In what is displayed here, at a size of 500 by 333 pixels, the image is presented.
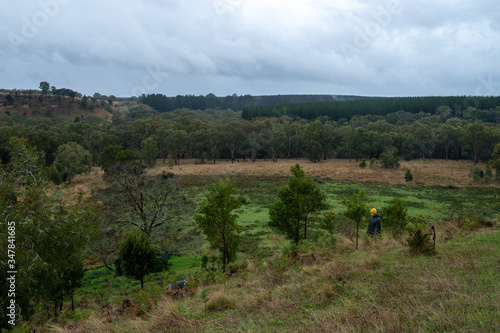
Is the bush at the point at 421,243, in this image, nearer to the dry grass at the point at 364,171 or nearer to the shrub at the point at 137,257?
the shrub at the point at 137,257

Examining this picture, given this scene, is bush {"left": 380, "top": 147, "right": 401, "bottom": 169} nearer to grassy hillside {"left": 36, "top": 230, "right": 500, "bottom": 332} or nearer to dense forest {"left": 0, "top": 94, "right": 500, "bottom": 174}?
dense forest {"left": 0, "top": 94, "right": 500, "bottom": 174}

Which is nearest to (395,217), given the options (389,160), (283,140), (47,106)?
(389,160)

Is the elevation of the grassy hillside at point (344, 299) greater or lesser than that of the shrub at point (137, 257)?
greater

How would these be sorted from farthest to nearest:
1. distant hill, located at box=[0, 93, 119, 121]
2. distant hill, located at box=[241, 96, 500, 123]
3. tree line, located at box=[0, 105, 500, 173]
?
distant hill, located at box=[241, 96, 500, 123] → distant hill, located at box=[0, 93, 119, 121] → tree line, located at box=[0, 105, 500, 173]

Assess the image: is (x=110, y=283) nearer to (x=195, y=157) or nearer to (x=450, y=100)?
(x=195, y=157)

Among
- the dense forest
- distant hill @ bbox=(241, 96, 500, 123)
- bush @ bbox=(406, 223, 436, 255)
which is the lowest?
bush @ bbox=(406, 223, 436, 255)

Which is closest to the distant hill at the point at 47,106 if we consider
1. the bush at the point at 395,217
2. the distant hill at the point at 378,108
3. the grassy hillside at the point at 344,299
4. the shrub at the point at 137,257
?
the distant hill at the point at 378,108

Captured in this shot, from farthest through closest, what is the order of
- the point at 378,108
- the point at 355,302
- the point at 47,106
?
the point at 378,108
the point at 47,106
the point at 355,302

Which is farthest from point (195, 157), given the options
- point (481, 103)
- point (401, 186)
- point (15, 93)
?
point (481, 103)

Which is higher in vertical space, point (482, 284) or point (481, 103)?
point (481, 103)

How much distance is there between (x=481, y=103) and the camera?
134m

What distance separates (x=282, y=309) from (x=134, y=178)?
1653 centimetres

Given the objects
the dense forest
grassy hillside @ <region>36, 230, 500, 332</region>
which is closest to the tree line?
the dense forest

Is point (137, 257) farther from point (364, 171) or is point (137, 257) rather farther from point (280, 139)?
point (280, 139)
